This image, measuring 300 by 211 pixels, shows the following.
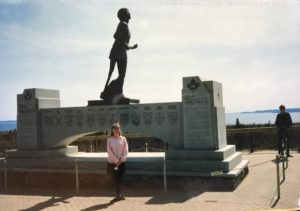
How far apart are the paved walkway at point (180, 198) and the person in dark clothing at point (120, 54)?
3.72m

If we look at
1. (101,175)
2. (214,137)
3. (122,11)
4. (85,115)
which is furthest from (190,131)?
(122,11)

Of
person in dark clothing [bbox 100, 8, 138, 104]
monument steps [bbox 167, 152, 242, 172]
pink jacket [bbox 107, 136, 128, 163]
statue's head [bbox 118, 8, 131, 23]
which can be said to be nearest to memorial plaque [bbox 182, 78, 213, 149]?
monument steps [bbox 167, 152, 242, 172]

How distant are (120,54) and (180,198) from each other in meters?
6.02

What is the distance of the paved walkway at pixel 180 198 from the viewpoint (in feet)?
28.4

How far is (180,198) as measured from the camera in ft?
31.4

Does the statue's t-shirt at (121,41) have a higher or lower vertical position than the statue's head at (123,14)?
lower

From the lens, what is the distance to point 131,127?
1286cm

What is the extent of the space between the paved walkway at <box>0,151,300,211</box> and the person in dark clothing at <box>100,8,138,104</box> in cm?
372

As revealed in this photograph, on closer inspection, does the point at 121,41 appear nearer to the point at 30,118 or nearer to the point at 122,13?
the point at 122,13

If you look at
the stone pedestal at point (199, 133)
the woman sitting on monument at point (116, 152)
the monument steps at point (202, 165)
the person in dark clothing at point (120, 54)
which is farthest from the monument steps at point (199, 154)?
the person in dark clothing at point (120, 54)

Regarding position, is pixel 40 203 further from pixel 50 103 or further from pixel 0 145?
pixel 0 145

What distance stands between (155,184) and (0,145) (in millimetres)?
9513

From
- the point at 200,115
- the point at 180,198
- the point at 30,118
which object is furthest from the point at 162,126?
the point at 30,118

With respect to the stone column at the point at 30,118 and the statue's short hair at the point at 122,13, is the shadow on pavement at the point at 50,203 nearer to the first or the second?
the stone column at the point at 30,118
